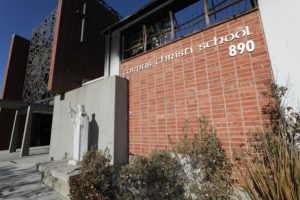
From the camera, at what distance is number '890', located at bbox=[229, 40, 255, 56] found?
382 centimetres

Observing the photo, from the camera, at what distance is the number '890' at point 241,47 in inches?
151

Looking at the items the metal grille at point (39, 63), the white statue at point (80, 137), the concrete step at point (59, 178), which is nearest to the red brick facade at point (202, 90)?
the white statue at point (80, 137)

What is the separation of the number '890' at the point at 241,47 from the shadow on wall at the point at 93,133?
4.69 metres

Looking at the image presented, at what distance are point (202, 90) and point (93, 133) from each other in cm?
395

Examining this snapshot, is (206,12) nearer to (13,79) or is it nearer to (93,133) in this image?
(93,133)

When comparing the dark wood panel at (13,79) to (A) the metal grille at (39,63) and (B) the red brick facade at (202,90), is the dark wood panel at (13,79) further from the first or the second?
(B) the red brick facade at (202,90)

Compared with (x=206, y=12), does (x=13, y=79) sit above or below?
above

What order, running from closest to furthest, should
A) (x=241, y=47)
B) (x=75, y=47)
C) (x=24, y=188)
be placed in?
1. (x=241, y=47)
2. (x=24, y=188)
3. (x=75, y=47)

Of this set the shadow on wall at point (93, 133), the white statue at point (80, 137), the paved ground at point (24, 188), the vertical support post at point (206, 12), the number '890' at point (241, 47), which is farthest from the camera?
the shadow on wall at point (93, 133)

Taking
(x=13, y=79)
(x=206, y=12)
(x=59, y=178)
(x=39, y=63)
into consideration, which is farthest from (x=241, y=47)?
(x=13, y=79)

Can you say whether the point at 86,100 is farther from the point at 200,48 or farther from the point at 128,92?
the point at 200,48

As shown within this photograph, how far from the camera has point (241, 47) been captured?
3.96 metres

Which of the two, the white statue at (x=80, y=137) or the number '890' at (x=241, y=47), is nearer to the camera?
the number '890' at (x=241, y=47)

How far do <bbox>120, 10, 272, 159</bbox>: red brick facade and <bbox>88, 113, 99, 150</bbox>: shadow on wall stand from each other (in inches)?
47.2
